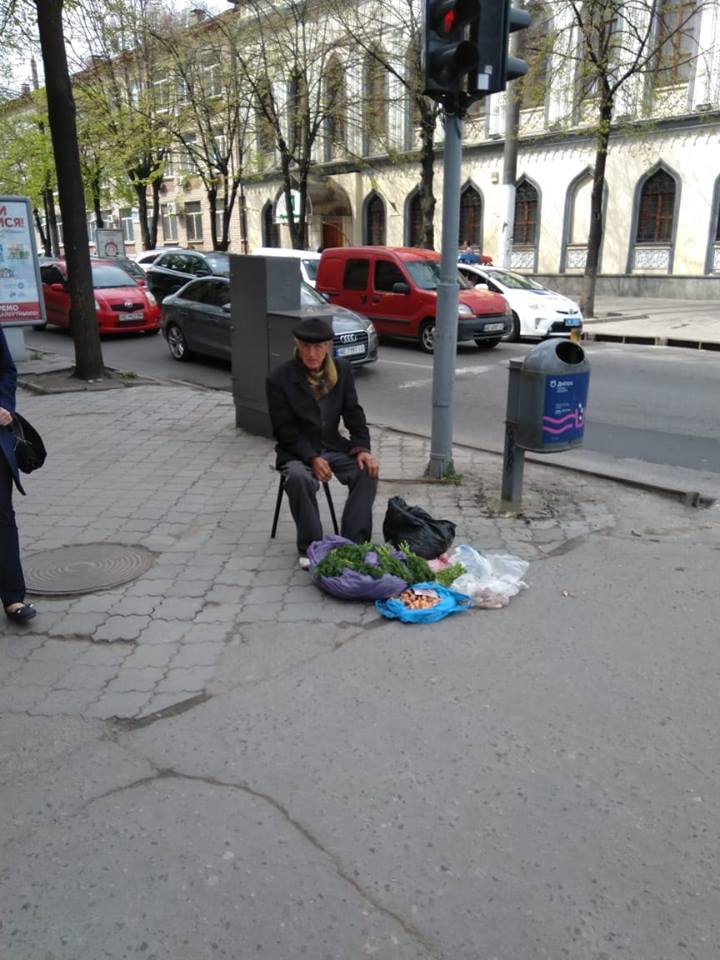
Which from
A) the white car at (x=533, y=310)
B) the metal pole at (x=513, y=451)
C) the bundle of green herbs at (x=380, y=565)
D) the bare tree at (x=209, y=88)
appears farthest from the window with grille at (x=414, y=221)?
the bundle of green herbs at (x=380, y=565)

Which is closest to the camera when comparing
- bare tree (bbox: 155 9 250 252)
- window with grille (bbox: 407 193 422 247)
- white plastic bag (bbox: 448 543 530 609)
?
white plastic bag (bbox: 448 543 530 609)

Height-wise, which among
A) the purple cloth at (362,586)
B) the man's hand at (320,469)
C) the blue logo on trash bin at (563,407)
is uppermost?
the blue logo on trash bin at (563,407)

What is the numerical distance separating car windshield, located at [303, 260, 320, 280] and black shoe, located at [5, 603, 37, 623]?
14.1 metres

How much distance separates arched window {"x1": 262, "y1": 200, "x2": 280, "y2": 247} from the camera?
39031 mm

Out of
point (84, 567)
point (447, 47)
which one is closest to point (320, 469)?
point (84, 567)

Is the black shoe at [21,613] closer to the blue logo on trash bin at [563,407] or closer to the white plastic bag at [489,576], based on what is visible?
the white plastic bag at [489,576]

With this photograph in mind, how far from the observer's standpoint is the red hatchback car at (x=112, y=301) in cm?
1636

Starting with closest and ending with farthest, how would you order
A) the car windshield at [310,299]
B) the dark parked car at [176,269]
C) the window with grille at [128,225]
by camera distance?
1. the car windshield at [310,299]
2. the dark parked car at [176,269]
3. the window with grille at [128,225]

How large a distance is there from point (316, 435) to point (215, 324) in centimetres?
839

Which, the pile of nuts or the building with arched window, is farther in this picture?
the building with arched window

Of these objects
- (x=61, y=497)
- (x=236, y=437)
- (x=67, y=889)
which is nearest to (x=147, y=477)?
(x=61, y=497)

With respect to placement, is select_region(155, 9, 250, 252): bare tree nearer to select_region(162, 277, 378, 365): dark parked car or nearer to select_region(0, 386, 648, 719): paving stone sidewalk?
select_region(162, 277, 378, 365): dark parked car

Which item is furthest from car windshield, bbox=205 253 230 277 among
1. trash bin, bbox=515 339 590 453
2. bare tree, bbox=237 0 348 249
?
trash bin, bbox=515 339 590 453

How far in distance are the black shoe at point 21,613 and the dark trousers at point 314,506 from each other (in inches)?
61.0
